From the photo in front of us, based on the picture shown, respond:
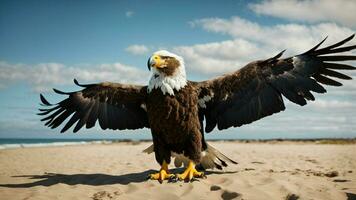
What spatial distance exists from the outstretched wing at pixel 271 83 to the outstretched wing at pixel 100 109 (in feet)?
4.21

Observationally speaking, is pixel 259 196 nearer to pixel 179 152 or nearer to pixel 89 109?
pixel 179 152

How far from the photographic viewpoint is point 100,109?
6.82 meters

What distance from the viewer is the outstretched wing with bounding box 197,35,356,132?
590 centimetres

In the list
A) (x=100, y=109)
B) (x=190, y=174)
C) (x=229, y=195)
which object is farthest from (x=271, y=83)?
(x=100, y=109)

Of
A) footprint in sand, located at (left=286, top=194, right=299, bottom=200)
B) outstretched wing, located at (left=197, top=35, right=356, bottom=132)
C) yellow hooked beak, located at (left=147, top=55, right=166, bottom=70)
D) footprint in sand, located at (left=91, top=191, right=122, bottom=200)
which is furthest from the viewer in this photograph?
outstretched wing, located at (left=197, top=35, right=356, bottom=132)

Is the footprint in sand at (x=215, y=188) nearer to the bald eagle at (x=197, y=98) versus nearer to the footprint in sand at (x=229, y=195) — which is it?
the footprint in sand at (x=229, y=195)

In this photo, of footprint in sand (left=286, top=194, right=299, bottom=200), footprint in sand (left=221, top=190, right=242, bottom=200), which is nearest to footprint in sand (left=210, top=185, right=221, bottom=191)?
footprint in sand (left=221, top=190, right=242, bottom=200)

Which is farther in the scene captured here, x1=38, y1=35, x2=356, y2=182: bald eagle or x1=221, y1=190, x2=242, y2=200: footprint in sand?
x1=38, y1=35, x2=356, y2=182: bald eagle

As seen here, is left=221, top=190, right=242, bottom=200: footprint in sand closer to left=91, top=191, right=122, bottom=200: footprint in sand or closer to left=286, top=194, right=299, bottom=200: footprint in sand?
left=286, top=194, right=299, bottom=200: footprint in sand

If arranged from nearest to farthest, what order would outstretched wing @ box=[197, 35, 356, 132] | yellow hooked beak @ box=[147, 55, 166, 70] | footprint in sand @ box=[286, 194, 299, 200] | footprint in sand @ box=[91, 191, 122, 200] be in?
footprint in sand @ box=[286, 194, 299, 200]
footprint in sand @ box=[91, 191, 122, 200]
yellow hooked beak @ box=[147, 55, 166, 70]
outstretched wing @ box=[197, 35, 356, 132]

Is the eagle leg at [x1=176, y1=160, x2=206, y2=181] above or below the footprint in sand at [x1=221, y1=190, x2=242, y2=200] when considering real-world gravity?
above

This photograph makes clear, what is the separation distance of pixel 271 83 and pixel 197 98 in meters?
1.28

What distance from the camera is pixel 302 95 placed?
234 inches

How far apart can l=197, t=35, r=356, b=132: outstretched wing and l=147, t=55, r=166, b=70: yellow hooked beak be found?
784 mm
